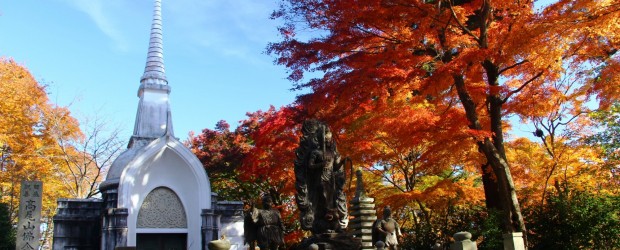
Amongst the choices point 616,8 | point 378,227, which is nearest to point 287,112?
point 378,227

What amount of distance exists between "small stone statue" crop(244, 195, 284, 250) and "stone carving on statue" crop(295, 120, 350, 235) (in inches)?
51.9

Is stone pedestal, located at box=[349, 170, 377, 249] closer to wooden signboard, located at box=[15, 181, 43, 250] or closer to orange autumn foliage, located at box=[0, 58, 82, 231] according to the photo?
wooden signboard, located at box=[15, 181, 43, 250]

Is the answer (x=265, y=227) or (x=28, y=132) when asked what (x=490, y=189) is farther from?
(x=28, y=132)

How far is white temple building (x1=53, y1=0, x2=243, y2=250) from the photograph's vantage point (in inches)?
732

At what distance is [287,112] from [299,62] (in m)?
5.23

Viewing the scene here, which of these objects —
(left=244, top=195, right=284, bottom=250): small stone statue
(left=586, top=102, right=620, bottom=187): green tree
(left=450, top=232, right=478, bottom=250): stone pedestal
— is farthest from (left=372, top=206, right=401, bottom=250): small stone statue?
(left=586, top=102, right=620, bottom=187): green tree

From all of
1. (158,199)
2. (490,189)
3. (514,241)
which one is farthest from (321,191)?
(158,199)

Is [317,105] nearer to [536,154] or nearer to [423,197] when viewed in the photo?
[423,197]

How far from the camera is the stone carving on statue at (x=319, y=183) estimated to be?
8.95 m

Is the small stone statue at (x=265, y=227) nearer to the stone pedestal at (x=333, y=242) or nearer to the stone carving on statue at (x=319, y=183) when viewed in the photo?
the stone carving on statue at (x=319, y=183)

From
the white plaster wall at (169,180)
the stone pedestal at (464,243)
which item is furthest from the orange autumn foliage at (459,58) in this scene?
the white plaster wall at (169,180)

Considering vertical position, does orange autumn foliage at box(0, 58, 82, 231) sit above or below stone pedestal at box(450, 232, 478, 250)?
above

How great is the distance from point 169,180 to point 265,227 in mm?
11259

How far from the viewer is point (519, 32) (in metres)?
10.9
